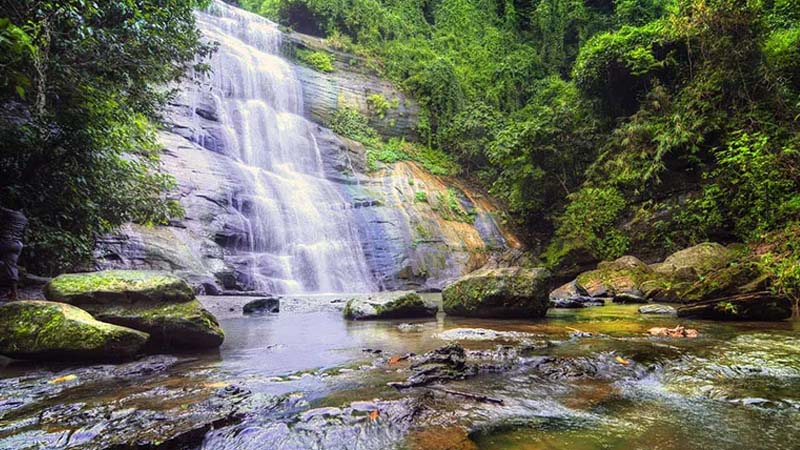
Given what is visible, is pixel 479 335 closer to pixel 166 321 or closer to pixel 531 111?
pixel 166 321

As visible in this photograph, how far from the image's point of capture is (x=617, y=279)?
39.0 ft

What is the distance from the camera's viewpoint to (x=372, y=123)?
26375 millimetres

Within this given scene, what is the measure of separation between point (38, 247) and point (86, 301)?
2.36 m

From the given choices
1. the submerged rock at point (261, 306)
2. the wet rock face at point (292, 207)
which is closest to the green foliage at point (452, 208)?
the wet rock face at point (292, 207)

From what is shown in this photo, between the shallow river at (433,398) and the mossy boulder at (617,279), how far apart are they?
6056mm

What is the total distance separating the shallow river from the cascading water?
11.2m

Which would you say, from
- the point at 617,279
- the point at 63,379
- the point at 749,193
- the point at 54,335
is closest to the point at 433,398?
the point at 63,379

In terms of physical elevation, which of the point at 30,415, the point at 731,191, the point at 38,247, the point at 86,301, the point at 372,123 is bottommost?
the point at 30,415

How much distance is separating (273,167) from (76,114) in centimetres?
1475

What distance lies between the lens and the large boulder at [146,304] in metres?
4.86

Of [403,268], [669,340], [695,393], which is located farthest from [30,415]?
[403,268]

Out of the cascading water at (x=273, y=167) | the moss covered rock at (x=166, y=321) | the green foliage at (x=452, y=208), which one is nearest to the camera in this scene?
the moss covered rock at (x=166, y=321)

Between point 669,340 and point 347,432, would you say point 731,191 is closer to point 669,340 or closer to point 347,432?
point 669,340

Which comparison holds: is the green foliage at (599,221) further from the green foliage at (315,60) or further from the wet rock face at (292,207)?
the green foliage at (315,60)
